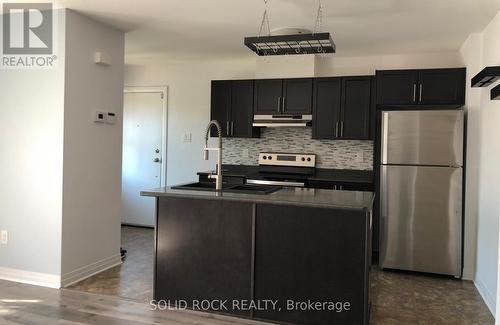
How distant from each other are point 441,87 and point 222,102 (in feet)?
8.21

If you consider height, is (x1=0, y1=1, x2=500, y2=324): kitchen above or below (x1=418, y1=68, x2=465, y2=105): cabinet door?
below

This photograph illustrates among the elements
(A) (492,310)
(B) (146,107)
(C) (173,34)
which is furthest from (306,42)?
(B) (146,107)

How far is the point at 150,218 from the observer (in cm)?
613

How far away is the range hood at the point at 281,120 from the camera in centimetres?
498

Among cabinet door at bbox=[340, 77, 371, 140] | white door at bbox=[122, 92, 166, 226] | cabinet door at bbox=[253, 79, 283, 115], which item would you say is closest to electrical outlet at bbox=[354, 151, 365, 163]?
cabinet door at bbox=[340, 77, 371, 140]

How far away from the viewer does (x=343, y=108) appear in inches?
192

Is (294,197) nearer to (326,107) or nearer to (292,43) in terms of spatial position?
(292,43)

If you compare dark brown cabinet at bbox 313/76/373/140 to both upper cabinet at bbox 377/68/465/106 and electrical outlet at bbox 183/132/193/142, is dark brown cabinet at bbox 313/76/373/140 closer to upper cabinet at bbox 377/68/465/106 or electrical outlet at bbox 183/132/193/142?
upper cabinet at bbox 377/68/465/106

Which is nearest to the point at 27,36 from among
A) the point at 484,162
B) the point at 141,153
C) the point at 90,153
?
the point at 90,153

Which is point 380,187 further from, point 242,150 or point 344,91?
point 242,150

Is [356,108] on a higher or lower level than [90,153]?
higher

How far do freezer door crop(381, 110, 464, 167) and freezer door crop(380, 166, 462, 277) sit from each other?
0.30 ft

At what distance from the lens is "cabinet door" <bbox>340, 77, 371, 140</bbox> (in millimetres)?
4777

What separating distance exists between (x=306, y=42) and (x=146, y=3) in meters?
1.40
